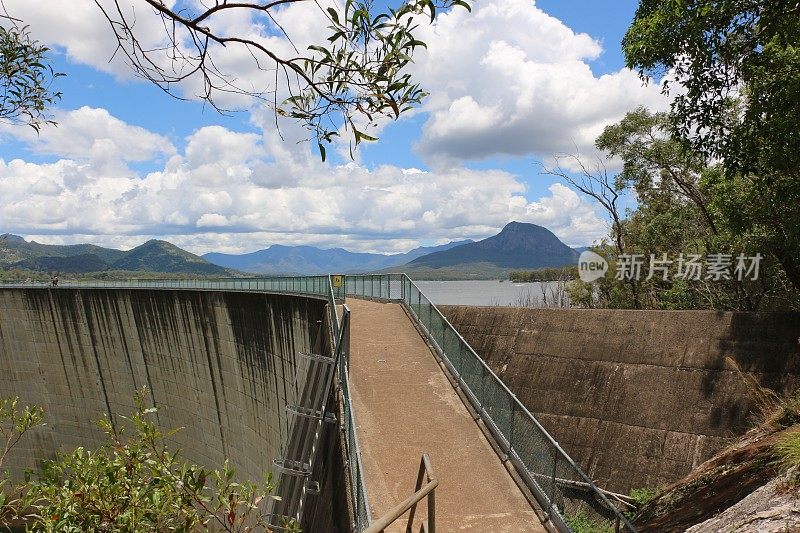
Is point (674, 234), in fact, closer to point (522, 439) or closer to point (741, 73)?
point (741, 73)

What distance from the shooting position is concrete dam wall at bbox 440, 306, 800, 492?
13.5 meters

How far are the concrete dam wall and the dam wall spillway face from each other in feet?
23.6

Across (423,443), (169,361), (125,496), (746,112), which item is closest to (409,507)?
(125,496)

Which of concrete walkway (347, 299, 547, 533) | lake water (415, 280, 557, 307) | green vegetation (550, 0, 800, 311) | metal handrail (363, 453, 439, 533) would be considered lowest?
lake water (415, 280, 557, 307)

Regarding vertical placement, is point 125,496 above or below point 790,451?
above

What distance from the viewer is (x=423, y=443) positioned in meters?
8.88

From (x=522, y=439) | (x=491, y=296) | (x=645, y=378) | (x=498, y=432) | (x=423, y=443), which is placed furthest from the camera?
(x=491, y=296)

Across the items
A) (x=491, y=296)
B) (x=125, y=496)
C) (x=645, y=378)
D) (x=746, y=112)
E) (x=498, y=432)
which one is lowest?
(x=491, y=296)

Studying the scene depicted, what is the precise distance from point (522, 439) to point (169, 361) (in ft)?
64.1

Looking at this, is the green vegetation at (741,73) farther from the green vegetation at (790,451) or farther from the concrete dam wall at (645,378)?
the green vegetation at (790,451)

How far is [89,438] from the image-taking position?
27.4 metres

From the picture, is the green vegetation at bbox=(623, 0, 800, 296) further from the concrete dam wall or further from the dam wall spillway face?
the dam wall spillway face

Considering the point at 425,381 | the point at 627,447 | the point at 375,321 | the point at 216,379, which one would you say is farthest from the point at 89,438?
the point at 627,447

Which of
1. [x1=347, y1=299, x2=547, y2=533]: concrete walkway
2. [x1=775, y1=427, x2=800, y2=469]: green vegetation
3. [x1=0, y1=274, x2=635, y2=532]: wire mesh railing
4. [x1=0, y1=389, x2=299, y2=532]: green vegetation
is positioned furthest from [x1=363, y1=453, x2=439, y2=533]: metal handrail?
[x1=775, y1=427, x2=800, y2=469]: green vegetation
